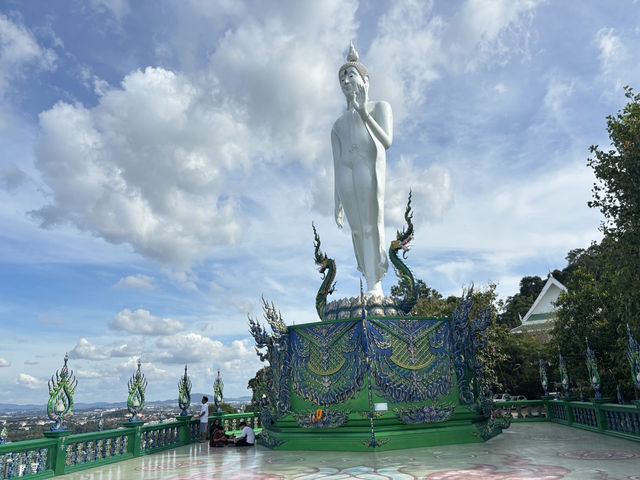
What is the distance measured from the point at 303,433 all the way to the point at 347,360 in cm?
181

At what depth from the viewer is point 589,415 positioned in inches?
441

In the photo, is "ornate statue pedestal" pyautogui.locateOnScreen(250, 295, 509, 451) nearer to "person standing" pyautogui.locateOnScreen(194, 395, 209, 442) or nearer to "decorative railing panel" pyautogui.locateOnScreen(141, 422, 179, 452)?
"person standing" pyautogui.locateOnScreen(194, 395, 209, 442)

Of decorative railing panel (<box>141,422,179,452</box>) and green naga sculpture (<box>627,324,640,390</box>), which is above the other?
green naga sculpture (<box>627,324,640,390</box>)

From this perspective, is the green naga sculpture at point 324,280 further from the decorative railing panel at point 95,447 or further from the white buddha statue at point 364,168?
the decorative railing panel at point 95,447

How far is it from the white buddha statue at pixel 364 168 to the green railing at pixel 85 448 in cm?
639

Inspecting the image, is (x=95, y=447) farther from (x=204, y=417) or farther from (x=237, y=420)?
(x=237, y=420)

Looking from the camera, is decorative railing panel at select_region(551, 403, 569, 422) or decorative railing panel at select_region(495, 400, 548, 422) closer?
decorative railing panel at select_region(551, 403, 569, 422)

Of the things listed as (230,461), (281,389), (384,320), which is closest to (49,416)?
(230,461)

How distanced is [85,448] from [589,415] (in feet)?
36.7

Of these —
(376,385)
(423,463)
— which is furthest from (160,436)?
(423,463)

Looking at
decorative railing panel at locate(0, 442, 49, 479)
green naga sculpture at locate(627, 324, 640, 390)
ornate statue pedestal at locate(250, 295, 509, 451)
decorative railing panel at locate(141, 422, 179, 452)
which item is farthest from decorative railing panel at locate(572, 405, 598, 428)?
decorative railing panel at locate(0, 442, 49, 479)

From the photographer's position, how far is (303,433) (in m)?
9.90

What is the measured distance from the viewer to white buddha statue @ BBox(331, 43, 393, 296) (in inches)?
514

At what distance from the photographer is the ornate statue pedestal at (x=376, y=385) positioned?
9.34 meters
